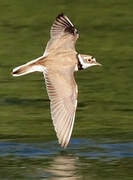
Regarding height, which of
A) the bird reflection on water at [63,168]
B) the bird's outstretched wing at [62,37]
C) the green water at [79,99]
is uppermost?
the bird's outstretched wing at [62,37]

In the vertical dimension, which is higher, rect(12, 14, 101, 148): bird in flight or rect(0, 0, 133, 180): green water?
rect(12, 14, 101, 148): bird in flight

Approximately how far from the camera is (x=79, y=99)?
50.5 ft

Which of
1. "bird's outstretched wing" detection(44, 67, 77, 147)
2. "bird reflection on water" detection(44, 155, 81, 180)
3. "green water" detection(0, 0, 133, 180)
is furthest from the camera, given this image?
"green water" detection(0, 0, 133, 180)

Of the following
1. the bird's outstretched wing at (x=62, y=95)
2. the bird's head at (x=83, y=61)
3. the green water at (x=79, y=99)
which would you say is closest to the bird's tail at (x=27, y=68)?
the bird's outstretched wing at (x=62, y=95)

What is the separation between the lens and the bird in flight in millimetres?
12172

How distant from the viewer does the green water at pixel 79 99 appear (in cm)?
1239

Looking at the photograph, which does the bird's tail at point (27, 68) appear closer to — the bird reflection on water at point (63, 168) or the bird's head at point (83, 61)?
the bird's head at point (83, 61)

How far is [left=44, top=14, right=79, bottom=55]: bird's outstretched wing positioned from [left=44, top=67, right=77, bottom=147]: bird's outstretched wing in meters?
0.34

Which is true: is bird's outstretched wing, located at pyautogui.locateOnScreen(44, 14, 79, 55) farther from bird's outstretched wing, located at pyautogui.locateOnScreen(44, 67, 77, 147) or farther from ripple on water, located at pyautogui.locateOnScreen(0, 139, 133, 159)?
ripple on water, located at pyautogui.locateOnScreen(0, 139, 133, 159)

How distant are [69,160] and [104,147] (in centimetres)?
63

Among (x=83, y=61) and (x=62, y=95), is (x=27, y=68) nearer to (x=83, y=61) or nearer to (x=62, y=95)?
(x=62, y=95)

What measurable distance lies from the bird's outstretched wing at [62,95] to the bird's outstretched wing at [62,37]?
338mm

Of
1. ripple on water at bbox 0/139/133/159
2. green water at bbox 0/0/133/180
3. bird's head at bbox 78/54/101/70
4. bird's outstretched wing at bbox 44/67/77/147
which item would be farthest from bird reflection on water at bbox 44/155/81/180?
bird's head at bbox 78/54/101/70

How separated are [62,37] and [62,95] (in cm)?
69
